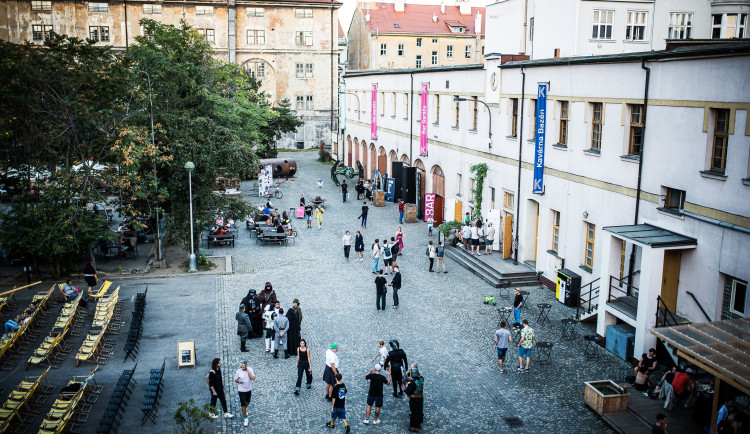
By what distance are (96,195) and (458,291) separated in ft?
46.4

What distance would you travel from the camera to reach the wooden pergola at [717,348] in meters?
11.7

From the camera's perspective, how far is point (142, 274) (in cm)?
2681

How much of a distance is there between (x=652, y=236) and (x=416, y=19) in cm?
7399

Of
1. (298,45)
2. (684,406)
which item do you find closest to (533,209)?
(684,406)

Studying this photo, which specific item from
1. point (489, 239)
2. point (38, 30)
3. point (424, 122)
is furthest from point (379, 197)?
point (38, 30)

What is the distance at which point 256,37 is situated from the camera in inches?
2913

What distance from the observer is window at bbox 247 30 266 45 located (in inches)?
2901

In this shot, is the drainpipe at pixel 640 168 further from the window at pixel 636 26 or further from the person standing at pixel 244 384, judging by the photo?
the window at pixel 636 26

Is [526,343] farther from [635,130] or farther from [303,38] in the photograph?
[303,38]

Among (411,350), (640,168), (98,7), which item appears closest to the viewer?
(411,350)

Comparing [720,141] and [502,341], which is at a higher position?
[720,141]

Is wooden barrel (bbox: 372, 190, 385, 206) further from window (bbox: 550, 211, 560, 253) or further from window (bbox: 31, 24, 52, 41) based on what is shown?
window (bbox: 31, 24, 52, 41)

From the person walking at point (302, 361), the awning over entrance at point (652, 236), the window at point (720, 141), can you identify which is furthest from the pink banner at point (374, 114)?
the person walking at point (302, 361)

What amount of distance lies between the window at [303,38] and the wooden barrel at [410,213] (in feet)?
141
